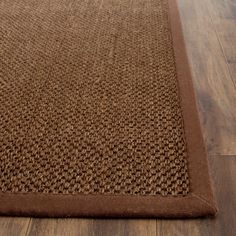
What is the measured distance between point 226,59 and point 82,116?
56 cm

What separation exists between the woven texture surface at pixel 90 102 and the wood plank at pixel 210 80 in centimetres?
8

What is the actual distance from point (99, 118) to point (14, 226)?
0.35m

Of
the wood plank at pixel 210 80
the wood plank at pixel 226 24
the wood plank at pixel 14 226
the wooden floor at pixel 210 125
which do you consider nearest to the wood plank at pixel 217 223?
the wooden floor at pixel 210 125

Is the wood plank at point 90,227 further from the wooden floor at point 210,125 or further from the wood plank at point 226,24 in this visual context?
the wood plank at point 226,24

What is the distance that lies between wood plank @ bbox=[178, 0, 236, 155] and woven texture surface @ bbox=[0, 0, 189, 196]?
0.26 ft

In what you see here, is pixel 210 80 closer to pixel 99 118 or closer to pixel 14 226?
pixel 99 118

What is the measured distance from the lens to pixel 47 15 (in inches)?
51.9

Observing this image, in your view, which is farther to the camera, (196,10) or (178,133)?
(196,10)

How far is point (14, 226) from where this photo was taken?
2.29ft

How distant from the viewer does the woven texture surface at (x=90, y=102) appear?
76 centimetres

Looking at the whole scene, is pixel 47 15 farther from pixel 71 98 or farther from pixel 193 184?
pixel 193 184

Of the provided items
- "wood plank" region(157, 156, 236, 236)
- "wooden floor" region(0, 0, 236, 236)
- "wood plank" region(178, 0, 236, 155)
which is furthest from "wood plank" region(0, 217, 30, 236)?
"wood plank" region(178, 0, 236, 155)

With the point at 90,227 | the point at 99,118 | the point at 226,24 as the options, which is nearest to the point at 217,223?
the point at 90,227

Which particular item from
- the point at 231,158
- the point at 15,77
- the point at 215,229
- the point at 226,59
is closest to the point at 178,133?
the point at 231,158
